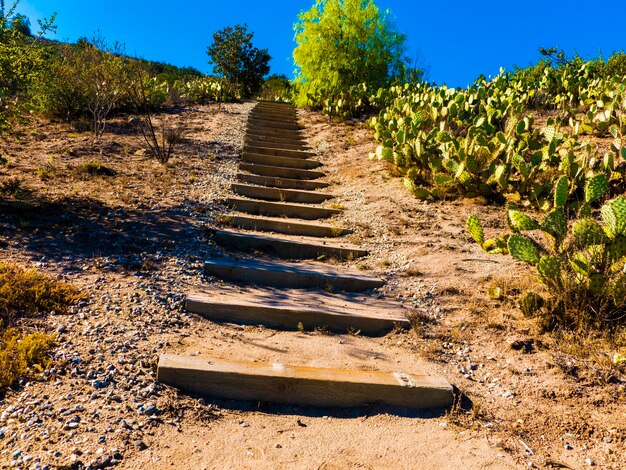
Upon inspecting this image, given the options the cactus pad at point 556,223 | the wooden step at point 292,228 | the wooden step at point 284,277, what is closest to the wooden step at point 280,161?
the wooden step at point 292,228

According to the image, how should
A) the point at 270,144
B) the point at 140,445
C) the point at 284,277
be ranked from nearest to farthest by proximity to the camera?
the point at 140,445 → the point at 284,277 → the point at 270,144

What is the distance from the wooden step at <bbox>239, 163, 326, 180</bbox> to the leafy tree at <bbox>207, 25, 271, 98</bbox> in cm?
1280

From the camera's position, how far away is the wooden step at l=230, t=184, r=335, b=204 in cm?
672

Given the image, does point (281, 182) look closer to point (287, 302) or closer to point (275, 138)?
point (275, 138)

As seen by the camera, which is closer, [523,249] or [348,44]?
[523,249]

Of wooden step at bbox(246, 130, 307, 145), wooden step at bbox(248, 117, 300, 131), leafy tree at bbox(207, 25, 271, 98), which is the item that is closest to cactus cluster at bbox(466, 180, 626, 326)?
wooden step at bbox(246, 130, 307, 145)

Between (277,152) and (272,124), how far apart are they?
2.99 metres

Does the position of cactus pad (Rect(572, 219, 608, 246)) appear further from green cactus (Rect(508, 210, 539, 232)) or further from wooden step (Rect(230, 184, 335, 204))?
wooden step (Rect(230, 184, 335, 204))

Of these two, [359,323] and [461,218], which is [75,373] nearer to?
[359,323]

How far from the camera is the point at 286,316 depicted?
144 inches

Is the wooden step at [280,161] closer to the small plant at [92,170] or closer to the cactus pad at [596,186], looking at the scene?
the small plant at [92,170]

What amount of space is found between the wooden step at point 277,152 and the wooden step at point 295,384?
6639 millimetres

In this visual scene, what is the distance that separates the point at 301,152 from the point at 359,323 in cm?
613

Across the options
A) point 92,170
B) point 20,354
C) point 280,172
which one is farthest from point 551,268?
point 92,170
